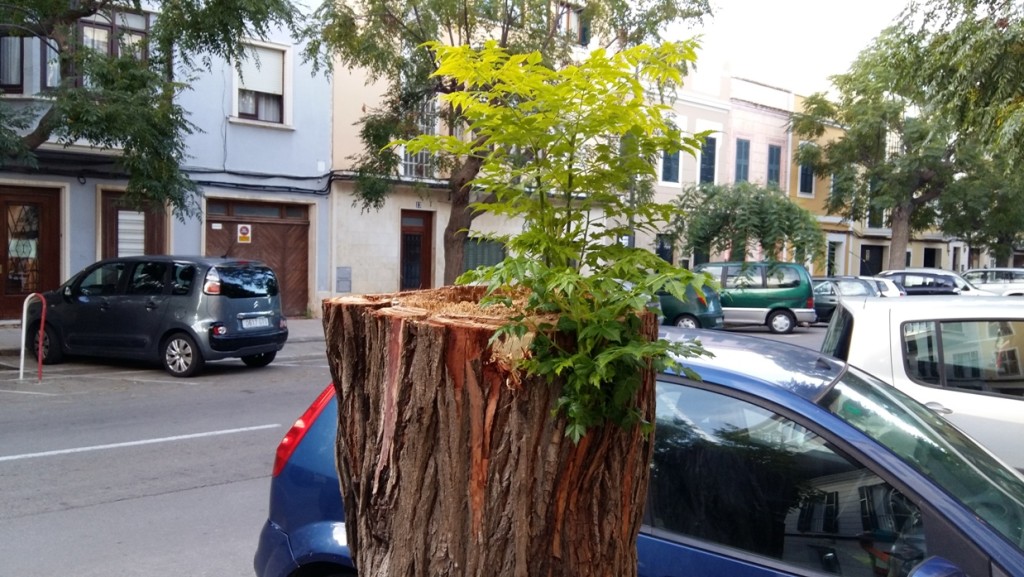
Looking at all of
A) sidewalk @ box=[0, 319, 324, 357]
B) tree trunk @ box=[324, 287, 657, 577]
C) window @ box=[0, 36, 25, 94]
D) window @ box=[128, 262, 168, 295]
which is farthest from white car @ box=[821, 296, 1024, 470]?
window @ box=[0, 36, 25, 94]

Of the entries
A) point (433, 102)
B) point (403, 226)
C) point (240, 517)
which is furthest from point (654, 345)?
point (403, 226)

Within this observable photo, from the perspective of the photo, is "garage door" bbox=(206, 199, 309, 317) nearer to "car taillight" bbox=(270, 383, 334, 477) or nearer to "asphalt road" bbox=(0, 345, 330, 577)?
"asphalt road" bbox=(0, 345, 330, 577)

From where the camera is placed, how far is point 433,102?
18.8 m

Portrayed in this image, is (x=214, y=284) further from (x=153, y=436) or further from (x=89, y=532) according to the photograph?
(x=89, y=532)

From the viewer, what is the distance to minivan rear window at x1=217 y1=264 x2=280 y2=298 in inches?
493

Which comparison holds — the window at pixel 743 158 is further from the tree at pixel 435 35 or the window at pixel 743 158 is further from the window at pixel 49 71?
the window at pixel 49 71

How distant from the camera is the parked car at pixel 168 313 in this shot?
12297mm

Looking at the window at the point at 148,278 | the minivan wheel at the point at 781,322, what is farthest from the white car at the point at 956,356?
the minivan wheel at the point at 781,322

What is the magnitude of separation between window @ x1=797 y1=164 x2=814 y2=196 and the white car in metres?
31.0

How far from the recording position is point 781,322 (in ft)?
70.5

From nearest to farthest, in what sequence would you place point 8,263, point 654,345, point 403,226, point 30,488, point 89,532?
point 654,345, point 89,532, point 30,488, point 8,263, point 403,226

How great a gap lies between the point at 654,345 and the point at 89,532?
507cm

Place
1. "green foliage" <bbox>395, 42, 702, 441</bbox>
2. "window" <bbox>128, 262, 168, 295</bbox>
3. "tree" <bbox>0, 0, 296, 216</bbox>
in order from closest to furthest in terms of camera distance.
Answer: "green foliage" <bbox>395, 42, 702, 441</bbox>
"window" <bbox>128, 262, 168, 295</bbox>
"tree" <bbox>0, 0, 296, 216</bbox>

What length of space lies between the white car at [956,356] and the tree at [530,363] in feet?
12.2
